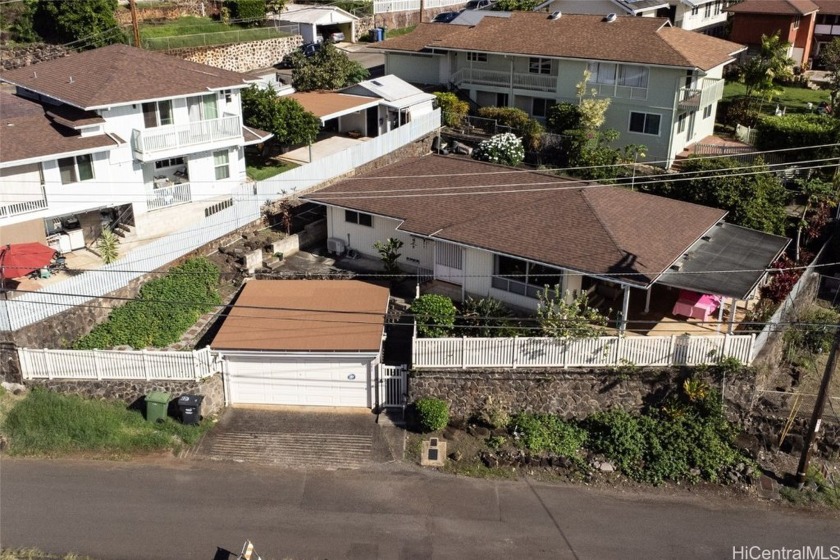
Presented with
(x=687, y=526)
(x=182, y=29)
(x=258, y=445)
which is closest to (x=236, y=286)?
(x=258, y=445)

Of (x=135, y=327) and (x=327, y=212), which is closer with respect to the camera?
(x=135, y=327)

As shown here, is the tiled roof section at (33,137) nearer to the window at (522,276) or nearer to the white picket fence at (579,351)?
the white picket fence at (579,351)

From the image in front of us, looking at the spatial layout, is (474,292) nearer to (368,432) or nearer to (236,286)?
(368,432)

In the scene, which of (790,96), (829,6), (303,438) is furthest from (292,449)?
(829,6)

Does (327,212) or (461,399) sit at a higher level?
(327,212)


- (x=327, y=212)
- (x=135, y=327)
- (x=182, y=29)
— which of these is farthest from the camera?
(x=182, y=29)

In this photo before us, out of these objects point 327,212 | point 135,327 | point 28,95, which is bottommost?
point 135,327

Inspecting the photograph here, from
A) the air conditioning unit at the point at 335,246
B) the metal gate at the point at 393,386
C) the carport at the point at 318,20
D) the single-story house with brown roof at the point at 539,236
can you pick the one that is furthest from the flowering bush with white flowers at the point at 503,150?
the carport at the point at 318,20

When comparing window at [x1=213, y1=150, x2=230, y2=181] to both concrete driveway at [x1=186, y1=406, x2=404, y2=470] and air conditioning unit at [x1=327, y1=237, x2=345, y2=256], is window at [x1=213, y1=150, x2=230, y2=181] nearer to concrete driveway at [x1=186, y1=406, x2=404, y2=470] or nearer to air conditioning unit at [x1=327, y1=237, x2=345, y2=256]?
air conditioning unit at [x1=327, y1=237, x2=345, y2=256]

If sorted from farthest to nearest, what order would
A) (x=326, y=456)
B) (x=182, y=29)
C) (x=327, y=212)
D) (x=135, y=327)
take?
1. (x=182, y=29)
2. (x=327, y=212)
3. (x=135, y=327)
4. (x=326, y=456)
